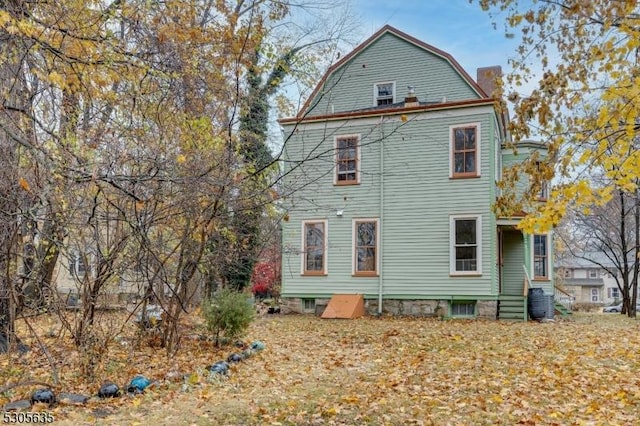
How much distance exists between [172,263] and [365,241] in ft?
25.9

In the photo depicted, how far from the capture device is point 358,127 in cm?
1638

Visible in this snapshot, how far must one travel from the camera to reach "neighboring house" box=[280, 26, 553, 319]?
15023mm

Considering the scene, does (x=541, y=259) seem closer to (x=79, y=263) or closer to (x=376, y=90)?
(x=376, y=90)

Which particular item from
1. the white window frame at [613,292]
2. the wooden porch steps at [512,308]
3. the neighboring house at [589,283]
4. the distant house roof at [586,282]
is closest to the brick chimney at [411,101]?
the wooden porch steps at [512,308]

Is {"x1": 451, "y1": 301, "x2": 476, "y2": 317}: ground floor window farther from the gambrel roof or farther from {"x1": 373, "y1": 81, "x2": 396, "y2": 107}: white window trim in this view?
{"x1": 373, "y1": 81, "x2": 396, "y2": 107}: white window trim

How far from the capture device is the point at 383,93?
17250 millimetres

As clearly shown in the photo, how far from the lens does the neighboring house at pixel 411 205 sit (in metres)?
15.0

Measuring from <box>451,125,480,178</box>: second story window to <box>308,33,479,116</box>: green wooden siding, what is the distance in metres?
1.52

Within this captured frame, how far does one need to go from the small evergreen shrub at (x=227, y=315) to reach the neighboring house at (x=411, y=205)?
5.17 meters

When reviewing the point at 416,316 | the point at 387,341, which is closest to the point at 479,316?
the point at 416,316

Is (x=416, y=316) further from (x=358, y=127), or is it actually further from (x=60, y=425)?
(x=60, y=425)

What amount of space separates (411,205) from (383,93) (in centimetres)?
406

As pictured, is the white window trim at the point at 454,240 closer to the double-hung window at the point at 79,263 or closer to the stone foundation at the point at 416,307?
the stone foundation at the point at 416,307

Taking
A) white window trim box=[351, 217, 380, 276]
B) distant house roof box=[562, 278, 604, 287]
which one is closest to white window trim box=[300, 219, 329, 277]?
white window trim box=[351, 217, 380, 276]
